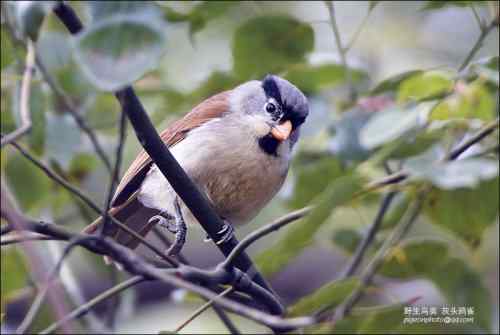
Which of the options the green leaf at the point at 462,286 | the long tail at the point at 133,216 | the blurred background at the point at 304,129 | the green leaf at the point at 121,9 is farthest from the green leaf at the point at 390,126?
A: the long tail at the point at 133,216

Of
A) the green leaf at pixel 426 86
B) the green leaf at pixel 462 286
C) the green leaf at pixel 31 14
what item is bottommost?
the green leaf at pixel 462 286

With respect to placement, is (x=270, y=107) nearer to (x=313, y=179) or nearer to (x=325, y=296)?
(x=313, y=179)

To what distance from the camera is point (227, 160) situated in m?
3.05

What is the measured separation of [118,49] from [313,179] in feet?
4.78

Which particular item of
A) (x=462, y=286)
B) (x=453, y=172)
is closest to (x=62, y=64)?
(x=462, y=286)

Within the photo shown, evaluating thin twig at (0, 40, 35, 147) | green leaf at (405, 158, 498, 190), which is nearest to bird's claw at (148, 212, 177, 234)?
thin twig at (0, 40, 35, 147)

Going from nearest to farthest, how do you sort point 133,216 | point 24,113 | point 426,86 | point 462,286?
point 24,113 < point 426,86 < point 462,286 < point 133,216

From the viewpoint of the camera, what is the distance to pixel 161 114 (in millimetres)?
3047

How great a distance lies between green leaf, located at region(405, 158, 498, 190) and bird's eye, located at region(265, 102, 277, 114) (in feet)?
4.97

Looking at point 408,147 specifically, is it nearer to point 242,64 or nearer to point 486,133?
point 486,133

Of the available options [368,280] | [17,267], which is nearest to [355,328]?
[368,280]

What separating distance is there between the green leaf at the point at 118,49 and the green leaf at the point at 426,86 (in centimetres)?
98

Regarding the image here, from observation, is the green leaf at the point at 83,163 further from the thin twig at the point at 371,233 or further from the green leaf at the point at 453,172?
the green leaf at the point at 453,172

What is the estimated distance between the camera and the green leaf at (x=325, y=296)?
6.72 ft
